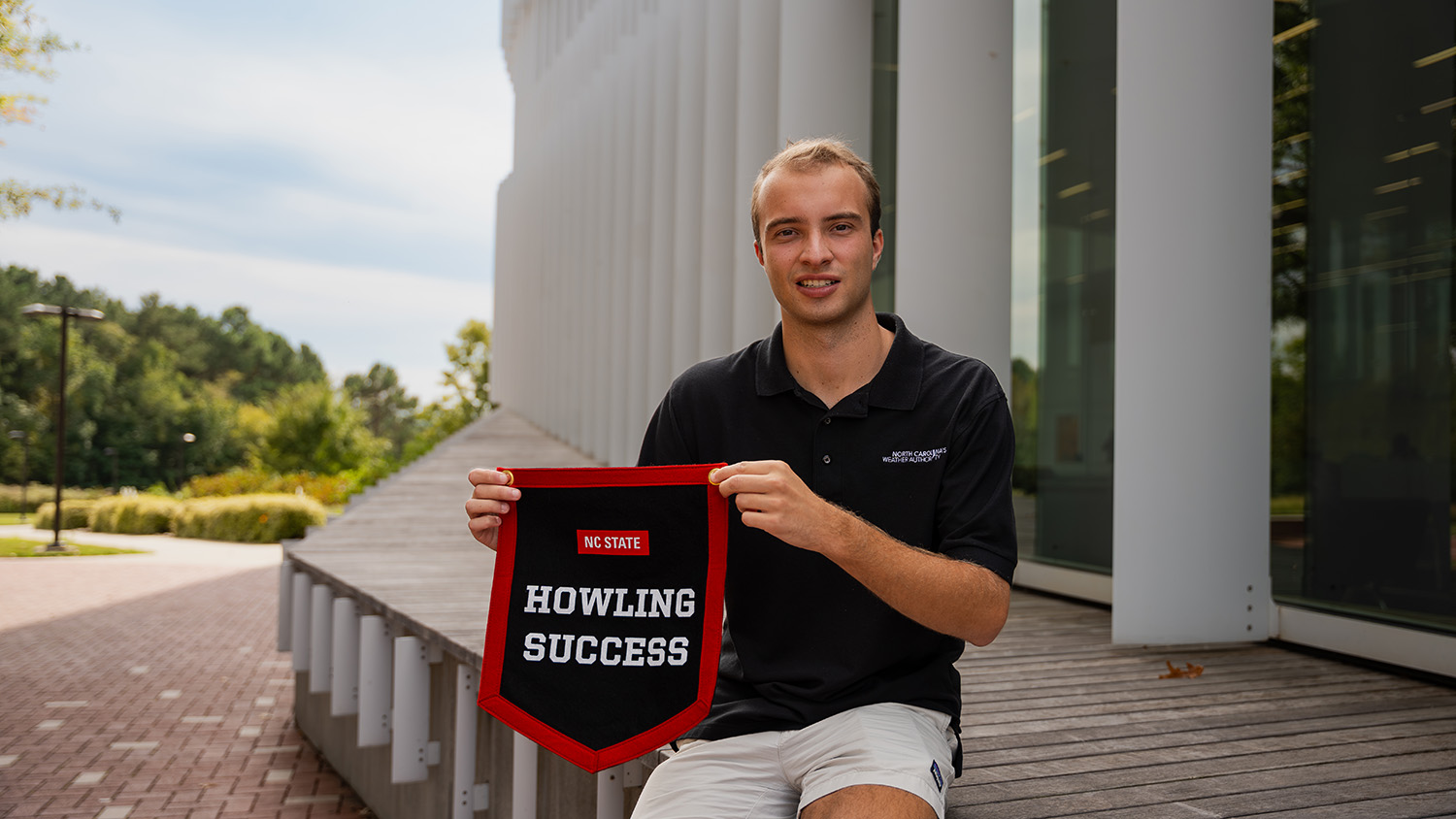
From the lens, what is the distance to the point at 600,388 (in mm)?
13016

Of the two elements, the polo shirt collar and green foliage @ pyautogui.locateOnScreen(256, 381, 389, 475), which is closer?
the polo shirt collar

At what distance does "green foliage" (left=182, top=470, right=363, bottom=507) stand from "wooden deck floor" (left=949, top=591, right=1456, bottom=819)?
1251 inches

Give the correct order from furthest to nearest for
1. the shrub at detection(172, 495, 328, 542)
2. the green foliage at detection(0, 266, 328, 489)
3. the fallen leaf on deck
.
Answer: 1. the green foliage at detection(0, 266, 328, 489)
2. the shrub at detection(172, 495, 328, 542)
3. the fallen leaf on deck

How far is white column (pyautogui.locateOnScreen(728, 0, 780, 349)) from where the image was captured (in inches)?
305

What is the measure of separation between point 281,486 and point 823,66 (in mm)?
32664

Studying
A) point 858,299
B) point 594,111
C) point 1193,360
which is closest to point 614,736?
point 858,299

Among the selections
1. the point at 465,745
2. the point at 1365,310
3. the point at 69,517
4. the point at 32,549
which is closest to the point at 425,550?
the point at 465,745

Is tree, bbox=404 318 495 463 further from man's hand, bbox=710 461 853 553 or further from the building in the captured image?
man's hand, bbox=710 461 853 553

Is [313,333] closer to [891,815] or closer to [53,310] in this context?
[53,310]

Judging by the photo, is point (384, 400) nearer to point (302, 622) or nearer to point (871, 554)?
point (302, 622)

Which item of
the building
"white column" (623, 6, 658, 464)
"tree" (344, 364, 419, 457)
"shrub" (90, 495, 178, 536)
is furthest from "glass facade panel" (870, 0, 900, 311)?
"tree" (344, 364, 419, 457)

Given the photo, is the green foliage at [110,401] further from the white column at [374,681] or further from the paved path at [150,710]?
the white column at [374,681]

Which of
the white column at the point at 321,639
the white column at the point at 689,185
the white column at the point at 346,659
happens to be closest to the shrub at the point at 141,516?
the white column at the point at 689,185

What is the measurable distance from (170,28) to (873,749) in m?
69.8
